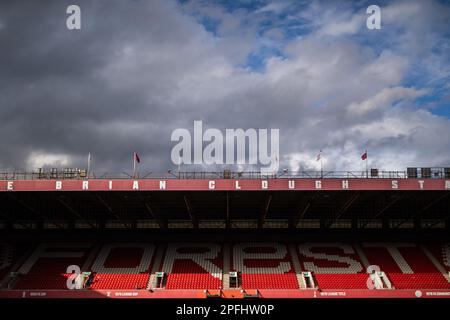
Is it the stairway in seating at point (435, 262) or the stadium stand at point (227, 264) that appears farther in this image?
the stairway in seating at point (435, 262)

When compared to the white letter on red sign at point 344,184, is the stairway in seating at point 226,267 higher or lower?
lower

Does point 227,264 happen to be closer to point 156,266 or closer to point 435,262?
point 156,266

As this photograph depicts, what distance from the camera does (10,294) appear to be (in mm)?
40312

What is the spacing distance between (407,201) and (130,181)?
79.7ft

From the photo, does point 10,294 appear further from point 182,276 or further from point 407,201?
point 407,201

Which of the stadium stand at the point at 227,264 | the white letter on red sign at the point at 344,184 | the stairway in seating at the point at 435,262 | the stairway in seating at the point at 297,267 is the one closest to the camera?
the white letter on red sign at the point at 344,184

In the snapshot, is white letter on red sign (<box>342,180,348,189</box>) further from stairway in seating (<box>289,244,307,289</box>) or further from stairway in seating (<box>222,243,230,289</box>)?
stairway in seating (<box>222,243,230,289</box>)

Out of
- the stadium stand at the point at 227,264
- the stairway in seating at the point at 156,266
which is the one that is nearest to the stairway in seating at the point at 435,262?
the stadium stand at the point at 227,264

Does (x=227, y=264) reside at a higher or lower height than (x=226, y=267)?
higher

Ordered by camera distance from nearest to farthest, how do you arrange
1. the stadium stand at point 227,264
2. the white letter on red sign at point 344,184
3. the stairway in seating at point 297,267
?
the white letter on red sign at point 344,184 → the stairway in seating at point 297,267 → the stadium stand at point 227,264

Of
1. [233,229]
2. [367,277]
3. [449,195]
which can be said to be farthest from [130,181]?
[449,195]

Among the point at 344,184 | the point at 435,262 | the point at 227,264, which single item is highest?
the point at 344,184

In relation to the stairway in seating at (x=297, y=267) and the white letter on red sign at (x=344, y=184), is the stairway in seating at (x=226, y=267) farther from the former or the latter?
the white letter on red sign at (x=344, y=184)

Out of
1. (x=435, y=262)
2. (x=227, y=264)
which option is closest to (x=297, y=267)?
(x=227, y=264)
